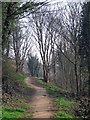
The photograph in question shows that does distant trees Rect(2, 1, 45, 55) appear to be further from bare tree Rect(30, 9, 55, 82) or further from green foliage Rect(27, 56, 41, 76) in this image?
green foliage Rect(27, 56, 41, 76)

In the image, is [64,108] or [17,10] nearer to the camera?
[17,10]

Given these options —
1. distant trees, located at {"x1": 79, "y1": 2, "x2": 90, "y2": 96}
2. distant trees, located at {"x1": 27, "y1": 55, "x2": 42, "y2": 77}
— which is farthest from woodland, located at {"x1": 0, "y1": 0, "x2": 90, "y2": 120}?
distant trees, located at {"x1": 27, "y1": 55, "x2": 42, "y2": 77}

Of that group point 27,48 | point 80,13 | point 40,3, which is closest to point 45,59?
point 27,48

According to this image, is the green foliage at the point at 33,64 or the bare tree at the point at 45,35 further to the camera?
the green foliage at the point at 33,64

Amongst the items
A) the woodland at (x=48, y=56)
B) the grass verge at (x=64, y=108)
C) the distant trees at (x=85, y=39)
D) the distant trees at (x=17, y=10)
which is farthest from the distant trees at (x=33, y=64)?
the distant trees at (x=17, y=10)

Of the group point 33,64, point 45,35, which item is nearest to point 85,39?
point 45,35

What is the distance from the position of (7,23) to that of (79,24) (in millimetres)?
15159

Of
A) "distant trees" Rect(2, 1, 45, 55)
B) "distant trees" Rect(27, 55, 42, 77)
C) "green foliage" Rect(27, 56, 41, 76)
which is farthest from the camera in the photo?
"green foliage" Rect(27, 56, 41, 76)

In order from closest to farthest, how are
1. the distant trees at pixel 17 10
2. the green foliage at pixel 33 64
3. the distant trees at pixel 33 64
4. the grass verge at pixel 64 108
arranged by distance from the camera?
the grass verge at pixel 64 108
the distant trees at pixel 17 10
the distant trees at pixel 33 64
the green foliage at pixel 33 64

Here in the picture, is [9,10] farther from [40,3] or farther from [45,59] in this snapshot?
[45,59]

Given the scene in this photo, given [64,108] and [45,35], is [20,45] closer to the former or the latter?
[45,35]

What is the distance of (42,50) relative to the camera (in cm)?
3534

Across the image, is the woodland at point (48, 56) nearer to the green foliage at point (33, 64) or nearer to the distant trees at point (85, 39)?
the distant trees at point (85, 39)

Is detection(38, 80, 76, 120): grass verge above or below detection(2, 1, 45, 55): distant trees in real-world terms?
below
